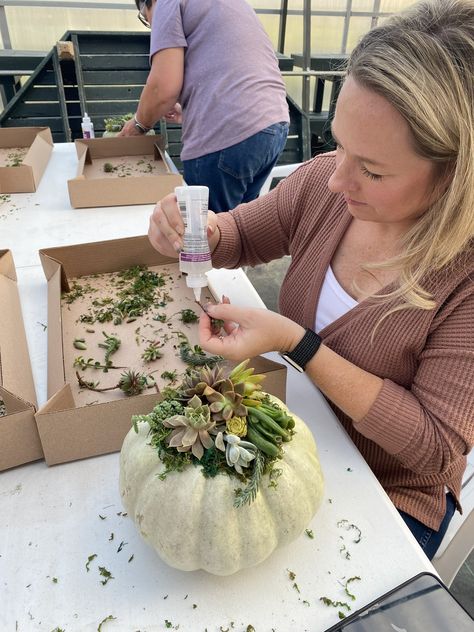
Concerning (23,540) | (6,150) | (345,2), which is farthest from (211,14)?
(345,2)

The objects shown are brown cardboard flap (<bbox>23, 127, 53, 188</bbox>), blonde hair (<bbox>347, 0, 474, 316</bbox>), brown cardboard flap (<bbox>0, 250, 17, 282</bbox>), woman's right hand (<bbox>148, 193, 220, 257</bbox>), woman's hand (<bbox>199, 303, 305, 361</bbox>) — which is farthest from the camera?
brown cardboard flap (<bbox>23, 127, 53, 188</bbox>)

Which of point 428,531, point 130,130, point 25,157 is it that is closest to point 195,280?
point 428,531

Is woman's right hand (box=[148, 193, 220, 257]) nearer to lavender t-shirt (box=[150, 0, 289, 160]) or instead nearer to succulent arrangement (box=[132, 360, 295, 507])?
succulent arrangement (box=[132, 360, 295, 507])

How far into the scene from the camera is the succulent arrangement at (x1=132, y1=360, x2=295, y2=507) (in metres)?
0.64

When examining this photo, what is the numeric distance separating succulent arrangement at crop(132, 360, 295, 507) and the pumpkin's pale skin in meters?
0.02

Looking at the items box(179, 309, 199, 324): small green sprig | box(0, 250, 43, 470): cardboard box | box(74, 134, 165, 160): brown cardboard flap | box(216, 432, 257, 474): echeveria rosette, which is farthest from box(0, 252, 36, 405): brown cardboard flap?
box(74, 134, 165, 160): brown cardboard flap

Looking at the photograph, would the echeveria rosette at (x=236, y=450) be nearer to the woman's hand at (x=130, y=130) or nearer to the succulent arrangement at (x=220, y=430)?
the succulent arrangement at (x=220, y=430)

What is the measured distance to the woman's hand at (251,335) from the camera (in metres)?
0.94

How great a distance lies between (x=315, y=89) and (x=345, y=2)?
1.29 meters

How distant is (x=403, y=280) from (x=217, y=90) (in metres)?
1.49

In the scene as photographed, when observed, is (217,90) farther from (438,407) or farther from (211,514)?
(211,514)

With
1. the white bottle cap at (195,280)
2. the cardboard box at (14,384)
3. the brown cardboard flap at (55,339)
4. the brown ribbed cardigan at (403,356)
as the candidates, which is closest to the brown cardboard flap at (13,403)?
the cardboard box at (14,384)

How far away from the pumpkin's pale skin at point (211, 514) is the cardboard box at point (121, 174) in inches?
55.5

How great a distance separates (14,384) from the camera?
97cm
